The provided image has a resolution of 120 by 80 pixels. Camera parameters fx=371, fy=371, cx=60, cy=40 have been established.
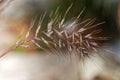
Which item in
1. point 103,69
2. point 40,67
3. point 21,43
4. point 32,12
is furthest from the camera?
point 32,12

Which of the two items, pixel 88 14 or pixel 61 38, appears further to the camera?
pixel 88 14

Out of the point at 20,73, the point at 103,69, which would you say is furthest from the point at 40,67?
the point at 103,69

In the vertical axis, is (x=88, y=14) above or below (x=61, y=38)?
above

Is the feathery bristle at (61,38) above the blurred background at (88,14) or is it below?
below

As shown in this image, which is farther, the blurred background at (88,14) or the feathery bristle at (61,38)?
the blurred background at (88,14)

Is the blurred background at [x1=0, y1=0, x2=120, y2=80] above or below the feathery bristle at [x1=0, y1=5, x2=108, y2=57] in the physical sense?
above

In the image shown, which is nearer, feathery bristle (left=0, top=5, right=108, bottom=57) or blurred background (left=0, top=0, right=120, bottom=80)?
feathery bristle (left=0, top=5, right=108, bottom=57)

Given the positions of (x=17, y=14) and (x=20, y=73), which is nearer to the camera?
(x=20, y=73)

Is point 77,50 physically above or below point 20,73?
below

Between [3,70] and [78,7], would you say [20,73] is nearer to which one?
[3,70]

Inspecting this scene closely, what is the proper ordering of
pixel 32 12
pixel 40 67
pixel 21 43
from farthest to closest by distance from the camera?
1. pixel 32 12
2. pixel 40 67
3. pixel 21 43

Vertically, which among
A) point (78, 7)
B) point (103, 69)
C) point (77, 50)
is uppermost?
point (78, 7)
